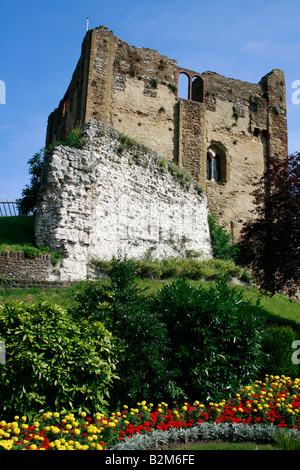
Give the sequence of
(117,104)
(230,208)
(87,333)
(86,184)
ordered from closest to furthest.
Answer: (87,333), (86,184), (117,104), (230,208)

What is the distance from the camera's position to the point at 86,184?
13.2 metres

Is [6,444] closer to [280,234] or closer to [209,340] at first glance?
[209,340]

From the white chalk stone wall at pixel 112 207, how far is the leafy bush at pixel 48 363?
5621 mm

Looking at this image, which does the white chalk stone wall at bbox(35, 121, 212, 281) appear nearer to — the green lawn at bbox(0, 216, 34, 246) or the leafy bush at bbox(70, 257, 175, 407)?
the green lawn at bbox(0, 216, 34, 246)

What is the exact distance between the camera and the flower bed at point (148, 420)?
521 centimetres

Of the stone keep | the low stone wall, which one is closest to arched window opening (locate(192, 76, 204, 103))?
the stone keep

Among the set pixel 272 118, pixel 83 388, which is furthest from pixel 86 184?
pixel 272 118

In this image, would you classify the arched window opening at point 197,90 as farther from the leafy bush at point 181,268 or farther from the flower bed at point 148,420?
the flower bed at point 148,420

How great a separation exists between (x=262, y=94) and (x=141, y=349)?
2665cm

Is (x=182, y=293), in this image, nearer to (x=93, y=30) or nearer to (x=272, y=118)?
(x=93, y=30)

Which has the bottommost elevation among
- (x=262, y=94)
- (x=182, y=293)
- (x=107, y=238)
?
(x=182, y=293)

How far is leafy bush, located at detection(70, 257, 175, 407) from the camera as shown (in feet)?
22.8

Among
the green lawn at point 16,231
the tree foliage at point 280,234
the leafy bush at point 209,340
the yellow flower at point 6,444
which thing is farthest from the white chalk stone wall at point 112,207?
the yellow flower at point 6,444

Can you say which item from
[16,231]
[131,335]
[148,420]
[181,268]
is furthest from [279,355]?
[16,231]
